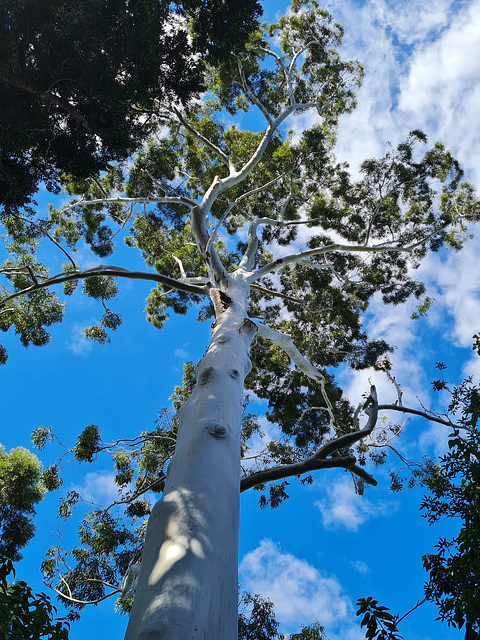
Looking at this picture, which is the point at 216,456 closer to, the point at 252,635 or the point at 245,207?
the point at 252,635

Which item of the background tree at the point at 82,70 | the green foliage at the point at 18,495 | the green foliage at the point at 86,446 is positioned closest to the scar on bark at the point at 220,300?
the background tree at the point at 82,70

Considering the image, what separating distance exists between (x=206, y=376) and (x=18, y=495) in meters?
7.51

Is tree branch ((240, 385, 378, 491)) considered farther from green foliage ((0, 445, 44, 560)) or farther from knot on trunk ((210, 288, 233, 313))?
green foliage ((0, 445, 44, 560))

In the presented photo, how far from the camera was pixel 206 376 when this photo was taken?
3.20 meters

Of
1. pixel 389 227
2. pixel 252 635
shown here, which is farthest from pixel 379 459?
pixel 389 227

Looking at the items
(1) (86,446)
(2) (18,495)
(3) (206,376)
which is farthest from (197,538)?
(2) (18,495)

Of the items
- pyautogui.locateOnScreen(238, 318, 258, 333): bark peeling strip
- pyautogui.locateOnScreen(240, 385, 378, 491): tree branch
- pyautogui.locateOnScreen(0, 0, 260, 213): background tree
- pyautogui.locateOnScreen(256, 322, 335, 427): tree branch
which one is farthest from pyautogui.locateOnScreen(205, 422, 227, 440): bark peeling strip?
pyautogui.locateOnScreen(0, 0, 260, 213): background tree

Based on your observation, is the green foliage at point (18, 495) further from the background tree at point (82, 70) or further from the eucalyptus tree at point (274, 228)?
the background tree at point (82, 70)

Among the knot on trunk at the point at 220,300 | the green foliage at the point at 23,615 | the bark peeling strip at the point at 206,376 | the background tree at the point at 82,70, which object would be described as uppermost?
the background tree at the point at 82,70

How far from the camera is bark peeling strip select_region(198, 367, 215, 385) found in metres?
3.15

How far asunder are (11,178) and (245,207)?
6999mm

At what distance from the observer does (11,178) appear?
4.55 metres

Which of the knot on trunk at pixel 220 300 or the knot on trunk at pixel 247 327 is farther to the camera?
the knot on trunk at pixel 220 300

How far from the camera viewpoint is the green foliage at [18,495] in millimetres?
8456
